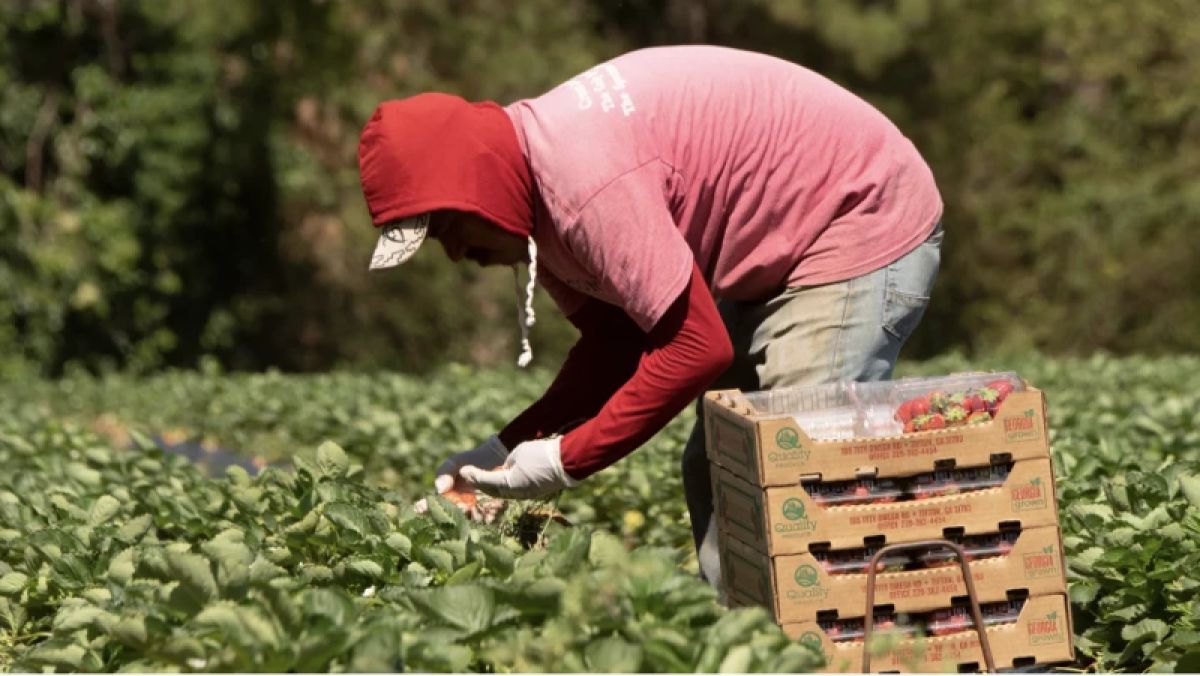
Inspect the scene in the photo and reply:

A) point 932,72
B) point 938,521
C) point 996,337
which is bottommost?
point 996,337

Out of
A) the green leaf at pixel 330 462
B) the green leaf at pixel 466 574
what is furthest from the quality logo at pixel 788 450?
the green leaf at pixel 330 462

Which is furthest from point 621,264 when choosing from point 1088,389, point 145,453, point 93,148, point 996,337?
point 996,337

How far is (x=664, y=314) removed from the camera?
3.94m

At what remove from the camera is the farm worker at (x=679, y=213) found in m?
3.95

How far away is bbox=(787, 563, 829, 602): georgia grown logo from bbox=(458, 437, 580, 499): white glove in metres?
0.65

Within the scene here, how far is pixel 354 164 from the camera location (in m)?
22.9

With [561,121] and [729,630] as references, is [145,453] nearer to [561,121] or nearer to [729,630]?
[561,121]

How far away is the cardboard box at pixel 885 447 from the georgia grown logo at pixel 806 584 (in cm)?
18

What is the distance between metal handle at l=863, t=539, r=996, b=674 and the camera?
12.0ft

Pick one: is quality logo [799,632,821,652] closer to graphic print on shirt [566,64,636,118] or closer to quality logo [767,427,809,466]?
quality logo [767,427,809,466]

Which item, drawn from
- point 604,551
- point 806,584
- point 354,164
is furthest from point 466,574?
point 354,164

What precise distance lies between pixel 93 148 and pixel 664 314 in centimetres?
1816

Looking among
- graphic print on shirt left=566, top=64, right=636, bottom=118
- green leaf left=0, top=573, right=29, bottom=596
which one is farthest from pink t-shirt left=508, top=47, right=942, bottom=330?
green leaf left=0, top=573, right=29, bottom=596

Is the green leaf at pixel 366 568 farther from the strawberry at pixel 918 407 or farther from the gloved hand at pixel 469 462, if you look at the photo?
the strawberry at pixel 918 407
